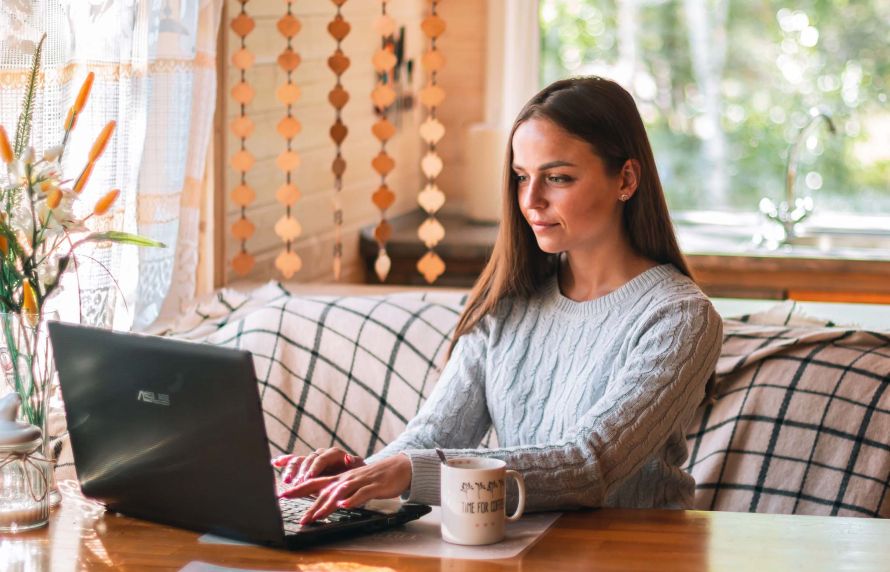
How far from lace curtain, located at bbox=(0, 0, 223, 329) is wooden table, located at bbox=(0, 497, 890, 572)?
56 centimetres

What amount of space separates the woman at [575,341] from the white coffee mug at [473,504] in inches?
4.9

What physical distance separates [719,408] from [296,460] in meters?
1.02

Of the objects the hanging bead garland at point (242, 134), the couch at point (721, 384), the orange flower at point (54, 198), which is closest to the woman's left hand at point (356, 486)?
the orange flower at point (54, 198)

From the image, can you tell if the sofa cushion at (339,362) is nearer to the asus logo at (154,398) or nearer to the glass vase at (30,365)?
the glass vase at (30,365)

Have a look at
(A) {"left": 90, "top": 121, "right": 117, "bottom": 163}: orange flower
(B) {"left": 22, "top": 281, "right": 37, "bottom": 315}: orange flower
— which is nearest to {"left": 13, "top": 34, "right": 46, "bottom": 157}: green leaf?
(A) {"left": 90, "top": 121, "right": 117, "bottom": 163}: orange flower

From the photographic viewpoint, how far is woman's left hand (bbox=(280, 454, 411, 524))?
1422 mm

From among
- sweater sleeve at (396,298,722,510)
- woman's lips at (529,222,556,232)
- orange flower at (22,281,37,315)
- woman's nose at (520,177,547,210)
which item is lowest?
sweater sleeve at (396,298,722,510)

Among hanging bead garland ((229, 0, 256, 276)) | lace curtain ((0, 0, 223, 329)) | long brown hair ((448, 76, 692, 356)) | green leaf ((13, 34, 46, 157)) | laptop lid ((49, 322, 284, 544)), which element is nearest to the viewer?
laptop lid ((49, 322, 284, 544))

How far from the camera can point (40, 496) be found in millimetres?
1478

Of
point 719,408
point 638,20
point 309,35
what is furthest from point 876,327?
point 638,20

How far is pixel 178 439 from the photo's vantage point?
1.39 meters

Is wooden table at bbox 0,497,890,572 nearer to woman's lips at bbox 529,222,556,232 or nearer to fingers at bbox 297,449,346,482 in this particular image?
fingers at bbox 297,449,346,482

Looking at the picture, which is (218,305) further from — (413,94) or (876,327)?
(413,94)

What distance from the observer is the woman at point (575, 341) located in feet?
5.13
